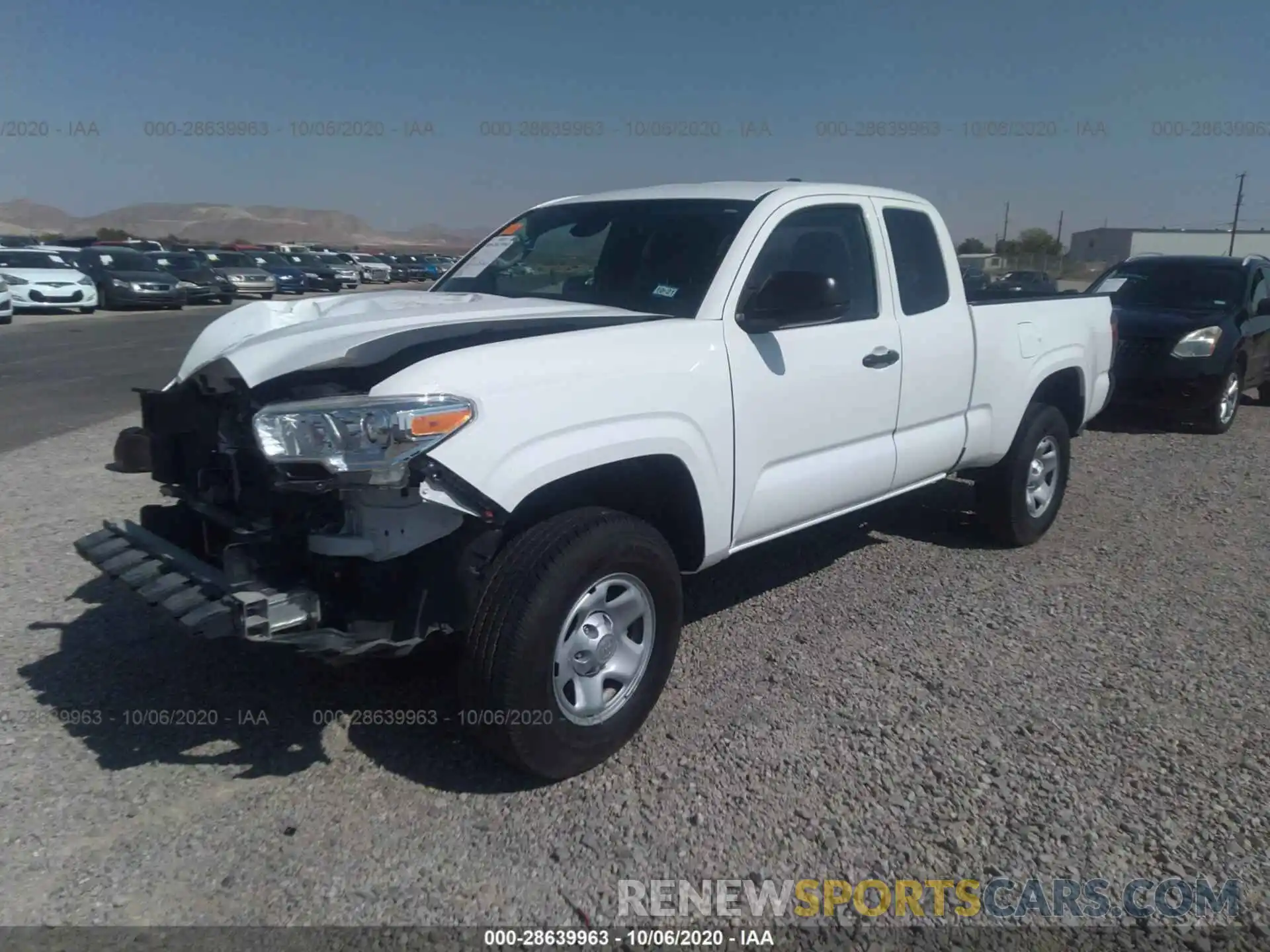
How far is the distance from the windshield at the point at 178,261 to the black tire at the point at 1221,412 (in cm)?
2617

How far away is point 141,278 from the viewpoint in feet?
86.0

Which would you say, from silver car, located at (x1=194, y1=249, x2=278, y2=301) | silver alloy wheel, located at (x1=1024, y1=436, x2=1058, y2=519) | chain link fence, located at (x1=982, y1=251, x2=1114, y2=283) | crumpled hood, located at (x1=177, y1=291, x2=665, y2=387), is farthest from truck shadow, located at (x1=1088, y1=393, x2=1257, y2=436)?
chain link fence, located at (x1=982, y1=251, x2=1114, y2=283)

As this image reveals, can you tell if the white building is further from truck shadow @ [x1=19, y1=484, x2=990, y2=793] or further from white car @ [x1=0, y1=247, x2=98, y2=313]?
truck shadow @ [x1=19, y1=484, x2=990, y2=793]

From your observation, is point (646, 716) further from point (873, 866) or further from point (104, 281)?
point (104, 281)

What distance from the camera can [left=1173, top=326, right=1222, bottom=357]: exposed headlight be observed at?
10336mm

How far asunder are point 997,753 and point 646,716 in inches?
50.1

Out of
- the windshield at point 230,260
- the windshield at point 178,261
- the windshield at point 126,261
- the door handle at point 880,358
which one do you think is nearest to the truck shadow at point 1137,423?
the door handle at point 880,358

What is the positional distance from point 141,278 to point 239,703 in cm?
2550

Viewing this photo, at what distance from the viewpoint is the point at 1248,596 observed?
5.43 metres


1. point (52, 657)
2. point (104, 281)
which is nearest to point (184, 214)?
point (104, 281)

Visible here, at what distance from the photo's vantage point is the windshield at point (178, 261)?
28509 millimetres

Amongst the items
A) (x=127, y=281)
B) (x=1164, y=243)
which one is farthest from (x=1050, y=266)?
(x=127, y=281)

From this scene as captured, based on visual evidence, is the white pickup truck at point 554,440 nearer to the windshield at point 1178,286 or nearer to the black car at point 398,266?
the windshield at point 1178,286

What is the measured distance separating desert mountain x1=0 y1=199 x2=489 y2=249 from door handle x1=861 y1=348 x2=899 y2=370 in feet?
382
